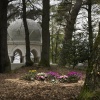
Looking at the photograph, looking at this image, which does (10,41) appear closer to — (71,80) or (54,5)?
(54,5)

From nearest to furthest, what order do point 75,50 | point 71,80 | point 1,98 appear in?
point 1,98 < point 71,80 < point 75,50

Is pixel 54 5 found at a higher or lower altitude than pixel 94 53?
higher

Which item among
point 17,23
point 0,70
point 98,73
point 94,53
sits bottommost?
point 0,70

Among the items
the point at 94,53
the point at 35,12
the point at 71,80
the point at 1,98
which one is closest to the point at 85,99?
the point at 94,53

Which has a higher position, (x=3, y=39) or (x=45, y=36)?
(x=45, y=36)

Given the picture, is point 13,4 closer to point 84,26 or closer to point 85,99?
point 84,26

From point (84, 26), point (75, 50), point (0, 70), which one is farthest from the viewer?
point (84, 26)

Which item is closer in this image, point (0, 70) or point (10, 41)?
point (0, 70)

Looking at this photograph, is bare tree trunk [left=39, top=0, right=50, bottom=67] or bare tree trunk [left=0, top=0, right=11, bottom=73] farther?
bare tree trunk [left=39, top=0, right=50, bottom=67]

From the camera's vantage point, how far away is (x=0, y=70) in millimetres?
14875

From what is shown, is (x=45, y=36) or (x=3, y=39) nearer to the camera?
(x=3, y=39)

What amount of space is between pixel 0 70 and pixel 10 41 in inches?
752

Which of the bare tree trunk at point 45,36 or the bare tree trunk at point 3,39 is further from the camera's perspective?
the bare tree trunk at point 45,36

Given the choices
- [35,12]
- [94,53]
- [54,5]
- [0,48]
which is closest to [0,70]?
[0,48]
